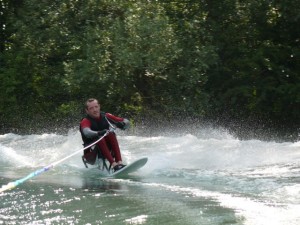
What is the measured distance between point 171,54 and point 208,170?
22.8ft

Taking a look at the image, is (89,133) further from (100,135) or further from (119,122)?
(119,122)

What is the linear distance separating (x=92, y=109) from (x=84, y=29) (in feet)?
25.9

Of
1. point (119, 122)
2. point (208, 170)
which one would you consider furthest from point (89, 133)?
point (208, 170)

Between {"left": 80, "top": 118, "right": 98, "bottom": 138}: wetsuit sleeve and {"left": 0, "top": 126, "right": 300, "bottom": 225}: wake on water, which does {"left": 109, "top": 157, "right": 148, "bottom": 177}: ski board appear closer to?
{"left": 0, "top": 126, "right": 300, "bottom": 225}: wake on water

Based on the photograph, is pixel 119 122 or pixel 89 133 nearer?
pixel 89 133

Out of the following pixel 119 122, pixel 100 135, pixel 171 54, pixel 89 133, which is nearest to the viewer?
pixel 89 133

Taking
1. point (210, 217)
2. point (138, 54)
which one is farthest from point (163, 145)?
point (210, 217)

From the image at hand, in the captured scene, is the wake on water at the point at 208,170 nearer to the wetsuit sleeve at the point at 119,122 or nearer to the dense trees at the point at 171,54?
the wetsuit sleeve at the point at 119,122

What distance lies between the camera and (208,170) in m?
9.23

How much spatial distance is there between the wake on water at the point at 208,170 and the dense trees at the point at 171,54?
9.86ft

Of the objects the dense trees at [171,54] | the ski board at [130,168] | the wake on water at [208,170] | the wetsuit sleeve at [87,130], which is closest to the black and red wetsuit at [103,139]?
the wetsuit sleeve at [87,130]

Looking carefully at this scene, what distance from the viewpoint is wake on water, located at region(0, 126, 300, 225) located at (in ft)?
22.0

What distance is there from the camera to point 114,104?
57.7 ft

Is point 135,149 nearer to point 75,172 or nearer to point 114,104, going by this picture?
point 75,172
